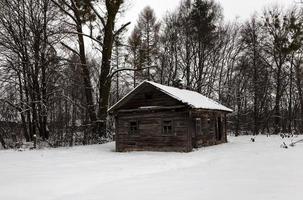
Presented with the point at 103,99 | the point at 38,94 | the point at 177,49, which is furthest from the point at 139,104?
the point at 177,49

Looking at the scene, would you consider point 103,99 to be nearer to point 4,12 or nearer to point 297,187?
point 4,12

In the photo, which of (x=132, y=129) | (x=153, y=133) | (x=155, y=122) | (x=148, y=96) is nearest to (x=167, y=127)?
(x=155, y=122)

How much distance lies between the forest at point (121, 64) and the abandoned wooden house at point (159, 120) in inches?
205

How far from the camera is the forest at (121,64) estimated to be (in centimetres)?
2647

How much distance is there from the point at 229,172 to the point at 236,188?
2.92 metres

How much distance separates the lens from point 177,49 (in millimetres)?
38531

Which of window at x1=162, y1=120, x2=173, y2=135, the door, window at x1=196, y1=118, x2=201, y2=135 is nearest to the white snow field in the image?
window at x1=162, y1=120, x2=173, y2=135

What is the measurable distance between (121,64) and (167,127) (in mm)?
15552

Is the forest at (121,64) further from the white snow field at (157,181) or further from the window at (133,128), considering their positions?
the white snow field at (157,181)

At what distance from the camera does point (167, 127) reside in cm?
2109

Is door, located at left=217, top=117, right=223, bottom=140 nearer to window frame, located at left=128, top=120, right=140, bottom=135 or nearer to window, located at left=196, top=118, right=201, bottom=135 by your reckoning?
window, located at left=196, top=118, right=201, bottom=135

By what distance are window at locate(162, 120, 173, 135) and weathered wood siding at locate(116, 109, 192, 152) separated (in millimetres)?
164

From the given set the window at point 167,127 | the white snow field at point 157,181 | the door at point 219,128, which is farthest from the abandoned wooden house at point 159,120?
the white snow field at point 157,181

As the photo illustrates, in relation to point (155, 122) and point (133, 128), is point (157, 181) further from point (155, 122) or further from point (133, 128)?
point (133, 128)
